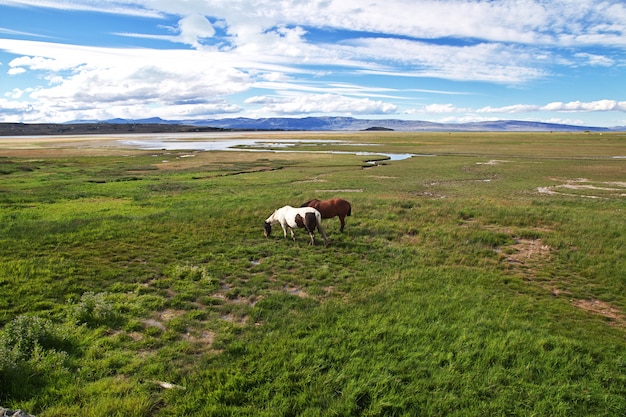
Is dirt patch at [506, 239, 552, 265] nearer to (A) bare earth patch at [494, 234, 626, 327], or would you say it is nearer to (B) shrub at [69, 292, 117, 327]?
(A) bare earth patch at [494, 234, 626, 327]

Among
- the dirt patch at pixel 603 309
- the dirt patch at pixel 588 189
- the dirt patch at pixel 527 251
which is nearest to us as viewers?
the dirt patch at pixel 603 309

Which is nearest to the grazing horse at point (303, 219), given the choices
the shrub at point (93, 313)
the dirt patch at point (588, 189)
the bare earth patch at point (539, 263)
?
the bare earth patch at point (539, 263)

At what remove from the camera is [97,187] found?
3297cm

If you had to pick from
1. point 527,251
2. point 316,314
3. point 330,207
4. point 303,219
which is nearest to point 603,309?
point 527,251

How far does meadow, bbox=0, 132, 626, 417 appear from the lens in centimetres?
668

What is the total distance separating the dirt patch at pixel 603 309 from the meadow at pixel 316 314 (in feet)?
0.24

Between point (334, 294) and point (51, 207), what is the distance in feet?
70.4

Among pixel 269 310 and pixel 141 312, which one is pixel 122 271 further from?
pixel 269 310

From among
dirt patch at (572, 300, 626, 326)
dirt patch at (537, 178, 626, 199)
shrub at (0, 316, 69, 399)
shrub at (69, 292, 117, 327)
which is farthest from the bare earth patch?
dirt patch at (537, 178, 626, 199)

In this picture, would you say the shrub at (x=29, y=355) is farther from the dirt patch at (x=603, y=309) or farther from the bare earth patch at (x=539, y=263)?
the bare earth patch at (x=539, y=263)

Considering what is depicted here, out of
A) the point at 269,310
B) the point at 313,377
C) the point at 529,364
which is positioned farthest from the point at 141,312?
the point at 529,364

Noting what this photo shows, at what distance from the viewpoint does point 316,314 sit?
386 inches

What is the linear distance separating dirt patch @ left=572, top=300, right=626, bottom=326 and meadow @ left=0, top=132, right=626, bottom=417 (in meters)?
0.07

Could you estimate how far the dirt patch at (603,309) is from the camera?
989 centimetres
